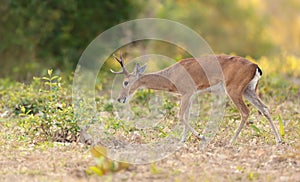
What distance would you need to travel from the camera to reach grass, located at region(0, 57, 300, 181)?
665 centimetres

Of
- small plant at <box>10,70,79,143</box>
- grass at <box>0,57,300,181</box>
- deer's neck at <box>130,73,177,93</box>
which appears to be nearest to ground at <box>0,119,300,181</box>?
grass at <box>0,57,300,181</box>

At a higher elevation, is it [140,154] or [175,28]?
[175,28]

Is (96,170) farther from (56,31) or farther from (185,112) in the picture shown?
(56,31)

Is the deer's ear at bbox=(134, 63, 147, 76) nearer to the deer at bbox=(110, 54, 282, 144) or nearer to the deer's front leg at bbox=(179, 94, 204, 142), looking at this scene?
the deer at bbox=(110, 54, 282, 144)

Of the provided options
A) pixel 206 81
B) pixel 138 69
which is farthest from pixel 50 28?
pixel 206 81

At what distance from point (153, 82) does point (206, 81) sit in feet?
2.99

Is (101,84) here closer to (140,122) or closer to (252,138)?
(140,122)

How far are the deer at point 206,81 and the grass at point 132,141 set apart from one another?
0.33 metres

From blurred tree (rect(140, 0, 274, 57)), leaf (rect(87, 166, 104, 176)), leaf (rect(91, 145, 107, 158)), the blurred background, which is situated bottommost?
leaf (rect(87, 166, 104, 176))

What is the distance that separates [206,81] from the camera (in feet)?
30.1

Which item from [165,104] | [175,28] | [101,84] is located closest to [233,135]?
[165,104]

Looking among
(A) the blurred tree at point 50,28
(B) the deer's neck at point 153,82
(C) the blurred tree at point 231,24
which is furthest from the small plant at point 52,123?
(C) the blurred tree at point 231,24

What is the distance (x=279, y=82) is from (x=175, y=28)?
1198cm

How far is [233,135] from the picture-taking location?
897 cm
